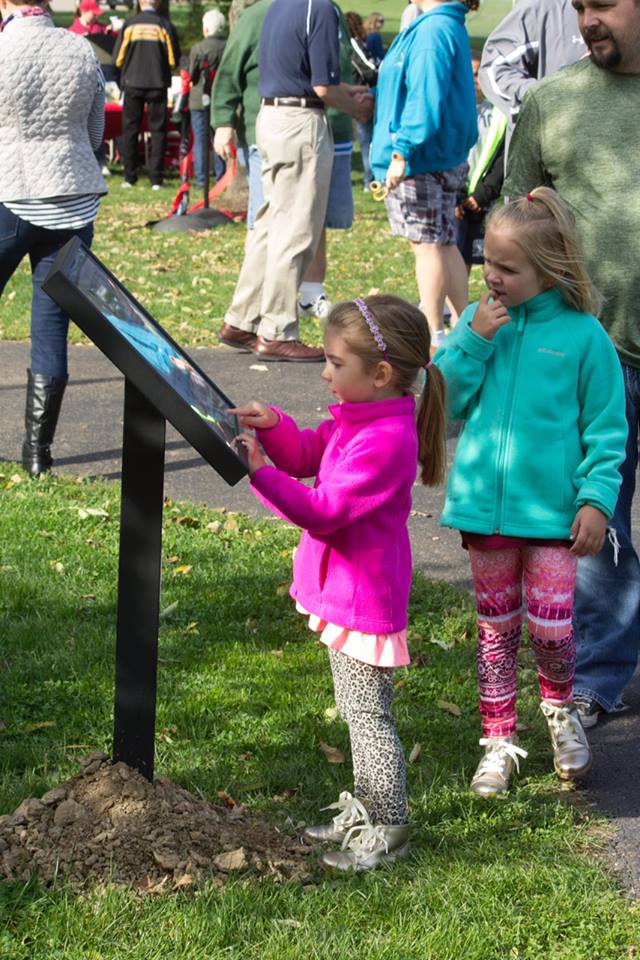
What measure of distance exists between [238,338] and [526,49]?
383 centimetres

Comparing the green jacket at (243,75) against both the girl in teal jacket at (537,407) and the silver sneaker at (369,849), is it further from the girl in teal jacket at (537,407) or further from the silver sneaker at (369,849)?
the silver sneaker at (369,849)

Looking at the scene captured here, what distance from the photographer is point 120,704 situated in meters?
3.55

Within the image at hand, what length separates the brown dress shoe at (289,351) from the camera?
9.56 metres

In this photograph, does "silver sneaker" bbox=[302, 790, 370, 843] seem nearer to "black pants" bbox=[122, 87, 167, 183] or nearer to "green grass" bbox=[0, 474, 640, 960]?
"green grass" bbox=[0, 474, 640, 960]

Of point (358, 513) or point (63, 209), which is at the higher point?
point (358, 513)

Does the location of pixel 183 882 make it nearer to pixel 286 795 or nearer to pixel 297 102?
pixel 286 795

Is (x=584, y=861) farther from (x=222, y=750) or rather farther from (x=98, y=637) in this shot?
(x=98, y=637)

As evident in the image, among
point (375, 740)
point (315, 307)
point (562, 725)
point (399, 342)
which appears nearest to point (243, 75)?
point (315, 307)

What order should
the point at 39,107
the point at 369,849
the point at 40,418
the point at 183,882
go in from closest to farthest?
1. the point at 183,882
2. the point at 369,849
3. the point at 39,107
4. the point at 40,418

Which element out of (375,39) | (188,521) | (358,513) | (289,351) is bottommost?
(375,39)

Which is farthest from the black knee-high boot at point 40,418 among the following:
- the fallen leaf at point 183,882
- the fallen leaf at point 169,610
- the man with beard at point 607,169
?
the fallen leaf at point 183,882

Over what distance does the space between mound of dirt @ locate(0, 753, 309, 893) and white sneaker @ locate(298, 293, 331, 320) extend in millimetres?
7026

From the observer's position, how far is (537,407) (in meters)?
3.88

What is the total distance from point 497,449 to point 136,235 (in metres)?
12.0
